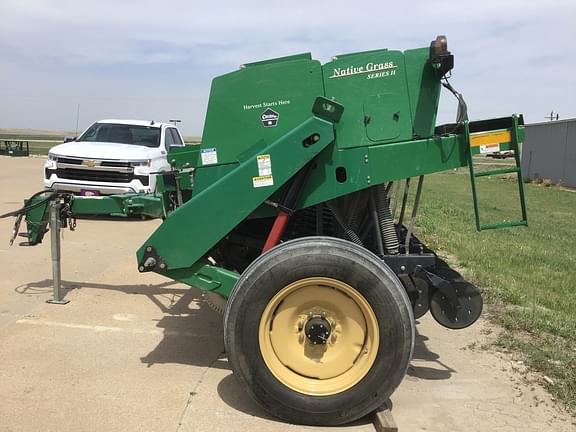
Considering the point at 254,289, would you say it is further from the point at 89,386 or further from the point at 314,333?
the point at 89,386

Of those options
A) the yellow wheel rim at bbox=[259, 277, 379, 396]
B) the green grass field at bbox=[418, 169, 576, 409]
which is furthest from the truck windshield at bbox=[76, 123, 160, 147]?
the yellow wheel rim at bbox=[259, 277, 379, 396]

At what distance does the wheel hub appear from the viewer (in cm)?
354

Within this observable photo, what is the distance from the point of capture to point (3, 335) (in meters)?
4.78

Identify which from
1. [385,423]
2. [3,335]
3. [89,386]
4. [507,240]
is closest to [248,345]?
[385,423]

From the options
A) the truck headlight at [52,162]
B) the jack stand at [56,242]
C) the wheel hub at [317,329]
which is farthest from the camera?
the truck headlight at [52,162]

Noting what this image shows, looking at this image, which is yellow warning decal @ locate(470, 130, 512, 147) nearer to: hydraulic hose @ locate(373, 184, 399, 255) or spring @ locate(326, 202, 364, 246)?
hydraulic hose @ locate(373, 184, 399, 255)

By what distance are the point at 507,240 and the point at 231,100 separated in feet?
24.8

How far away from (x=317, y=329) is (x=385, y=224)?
108 cm

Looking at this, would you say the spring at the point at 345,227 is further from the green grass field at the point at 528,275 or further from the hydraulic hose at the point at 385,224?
the green grass field at the point at 528,275

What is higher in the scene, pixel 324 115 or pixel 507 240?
pixel 324 115

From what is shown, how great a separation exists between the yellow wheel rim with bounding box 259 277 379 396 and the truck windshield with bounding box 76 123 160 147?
9700mm

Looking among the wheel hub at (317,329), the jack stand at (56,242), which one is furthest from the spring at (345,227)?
the jack stand at (56,242)

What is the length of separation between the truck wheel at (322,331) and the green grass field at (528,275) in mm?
1425

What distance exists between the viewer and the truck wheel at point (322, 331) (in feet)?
11.2
